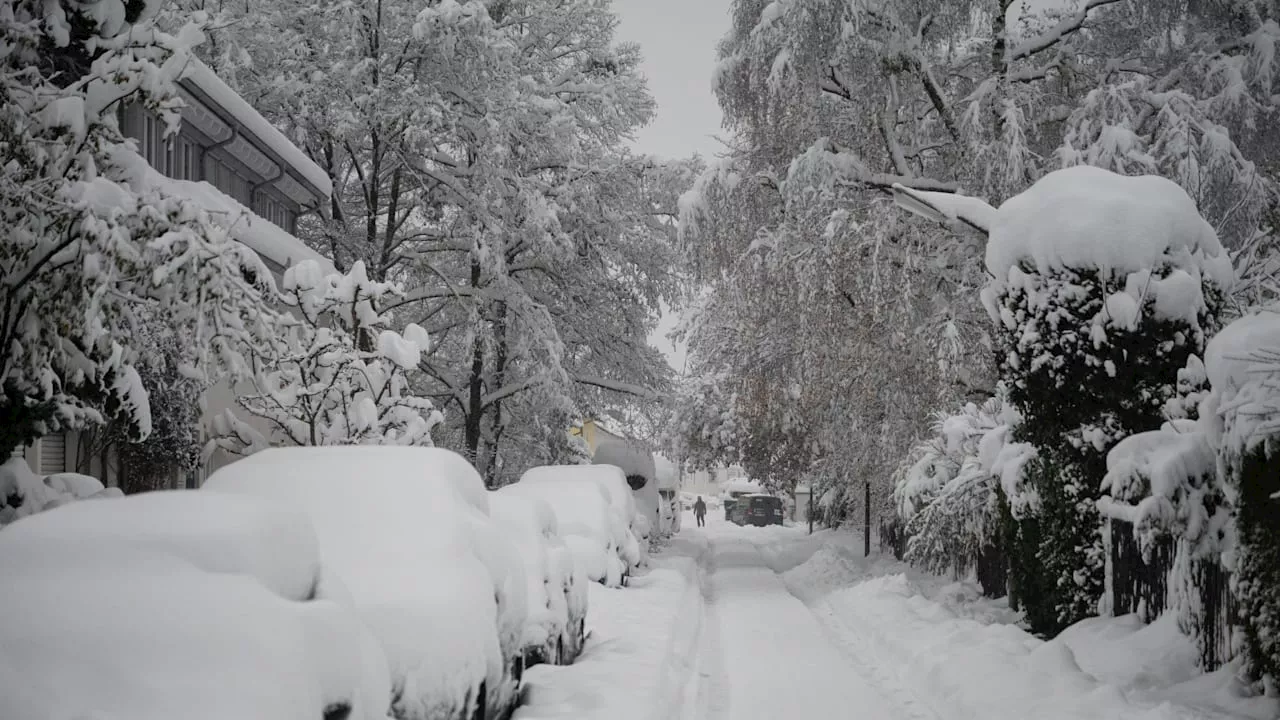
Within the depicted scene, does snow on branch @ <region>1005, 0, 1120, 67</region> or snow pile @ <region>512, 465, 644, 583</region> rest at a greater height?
snow on branch @ <region>1005, 0, 1120, 67</region>

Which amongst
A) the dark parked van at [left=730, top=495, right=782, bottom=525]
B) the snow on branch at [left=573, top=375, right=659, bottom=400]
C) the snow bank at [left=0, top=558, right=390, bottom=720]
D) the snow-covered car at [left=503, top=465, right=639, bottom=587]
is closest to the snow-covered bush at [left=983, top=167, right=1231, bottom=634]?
the snow-covered car at [left=503, top=465, right=639, bottom=587]

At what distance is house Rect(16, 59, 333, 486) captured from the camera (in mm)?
13875

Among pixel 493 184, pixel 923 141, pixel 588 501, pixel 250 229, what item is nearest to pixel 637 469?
pixel 493 184

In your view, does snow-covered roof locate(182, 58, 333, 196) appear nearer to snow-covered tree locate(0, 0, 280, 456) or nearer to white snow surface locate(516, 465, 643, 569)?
snow-covered tree locate(0, 0, 280, 456)

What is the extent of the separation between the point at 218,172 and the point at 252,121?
1816mm

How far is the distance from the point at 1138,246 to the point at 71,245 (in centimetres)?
838

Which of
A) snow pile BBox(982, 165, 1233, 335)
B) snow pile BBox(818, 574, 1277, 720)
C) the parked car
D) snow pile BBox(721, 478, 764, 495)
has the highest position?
snow pile BBox(982, 165, 1233, 335)

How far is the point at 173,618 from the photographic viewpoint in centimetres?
363

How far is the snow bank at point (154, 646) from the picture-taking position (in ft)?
10.5

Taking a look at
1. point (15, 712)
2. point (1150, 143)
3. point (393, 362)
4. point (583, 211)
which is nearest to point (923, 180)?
point (1150, 143)

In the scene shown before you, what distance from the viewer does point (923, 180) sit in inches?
612

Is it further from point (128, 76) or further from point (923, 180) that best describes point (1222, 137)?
point (128, 76)

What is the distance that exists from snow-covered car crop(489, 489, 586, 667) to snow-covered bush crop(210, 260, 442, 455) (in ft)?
10.2

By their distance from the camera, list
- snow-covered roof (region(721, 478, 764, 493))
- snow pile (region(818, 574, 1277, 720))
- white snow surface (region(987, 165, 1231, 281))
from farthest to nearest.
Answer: snow-covered roof (region(721, 478, 764, 493))
white snow surface (region(987, 165, 1231, 281))
snow pile (region(818, 574, 1277, 720))
